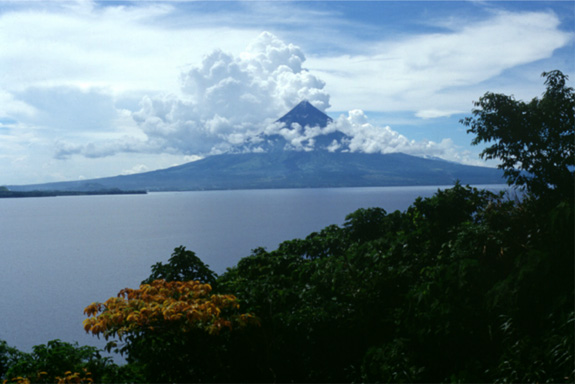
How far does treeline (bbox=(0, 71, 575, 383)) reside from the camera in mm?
5766

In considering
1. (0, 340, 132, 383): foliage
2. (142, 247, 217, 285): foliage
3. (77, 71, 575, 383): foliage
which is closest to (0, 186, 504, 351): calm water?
(142, 247, 217, 285): foliage

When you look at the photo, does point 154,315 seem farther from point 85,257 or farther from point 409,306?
point 85,257

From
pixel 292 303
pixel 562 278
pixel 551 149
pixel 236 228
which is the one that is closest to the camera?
pixel 562 278

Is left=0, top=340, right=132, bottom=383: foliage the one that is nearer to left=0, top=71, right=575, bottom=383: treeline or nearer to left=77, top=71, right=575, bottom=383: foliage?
left=0, top=71, right=575, bottom=383: treeline

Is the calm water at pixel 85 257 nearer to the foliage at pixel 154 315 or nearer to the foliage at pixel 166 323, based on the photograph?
the foliage at pixel 166 323

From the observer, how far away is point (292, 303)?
8.20 metres

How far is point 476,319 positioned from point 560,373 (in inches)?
46.4

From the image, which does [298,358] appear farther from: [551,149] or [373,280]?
[551,149]

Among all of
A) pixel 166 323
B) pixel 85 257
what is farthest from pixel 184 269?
pixel 85 257

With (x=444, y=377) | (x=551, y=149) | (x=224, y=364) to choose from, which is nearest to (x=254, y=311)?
(x=224, y=364)

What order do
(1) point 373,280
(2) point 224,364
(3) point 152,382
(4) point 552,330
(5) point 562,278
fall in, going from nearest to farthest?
(4) point 552,330
(5) point 562,278
(3) point 152,382
(2) point 224,364
(1) point 373,280

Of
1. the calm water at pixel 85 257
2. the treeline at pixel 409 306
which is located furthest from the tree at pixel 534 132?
the calm water at pixel 85 257

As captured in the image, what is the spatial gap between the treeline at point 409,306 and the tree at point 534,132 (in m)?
0.02

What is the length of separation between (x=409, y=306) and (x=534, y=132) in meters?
4.50
